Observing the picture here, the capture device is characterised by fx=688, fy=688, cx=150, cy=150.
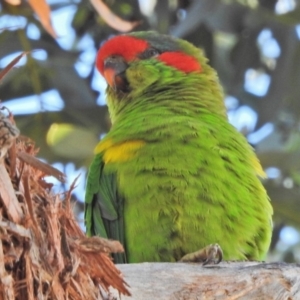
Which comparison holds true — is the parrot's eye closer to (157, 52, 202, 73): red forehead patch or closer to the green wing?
(157, 52, 202, 73): red forehead patch

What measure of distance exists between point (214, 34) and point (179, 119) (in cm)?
94

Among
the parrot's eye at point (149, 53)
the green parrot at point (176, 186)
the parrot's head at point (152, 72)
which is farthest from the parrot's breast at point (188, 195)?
the parrot's eye at point (149, 53)

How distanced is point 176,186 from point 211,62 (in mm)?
1076

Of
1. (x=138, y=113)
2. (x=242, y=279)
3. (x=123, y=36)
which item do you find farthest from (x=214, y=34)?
(x=242, y=279)

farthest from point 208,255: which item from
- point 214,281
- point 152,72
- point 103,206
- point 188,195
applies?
point 152,72

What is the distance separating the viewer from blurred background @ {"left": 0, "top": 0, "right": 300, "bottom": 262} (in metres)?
2.03

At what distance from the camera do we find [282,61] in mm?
2240

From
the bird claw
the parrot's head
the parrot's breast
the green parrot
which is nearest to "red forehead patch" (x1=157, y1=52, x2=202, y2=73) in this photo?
the parrot's head

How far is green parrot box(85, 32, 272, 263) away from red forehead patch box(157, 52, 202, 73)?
5.0 inches

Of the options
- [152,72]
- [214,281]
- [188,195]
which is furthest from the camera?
[152,72]

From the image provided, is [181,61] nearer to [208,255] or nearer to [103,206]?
[103,206]

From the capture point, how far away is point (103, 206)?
144 cm

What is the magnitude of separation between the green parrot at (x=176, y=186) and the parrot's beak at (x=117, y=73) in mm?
104

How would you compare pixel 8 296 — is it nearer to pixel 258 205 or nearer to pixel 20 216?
pixel 20 216
